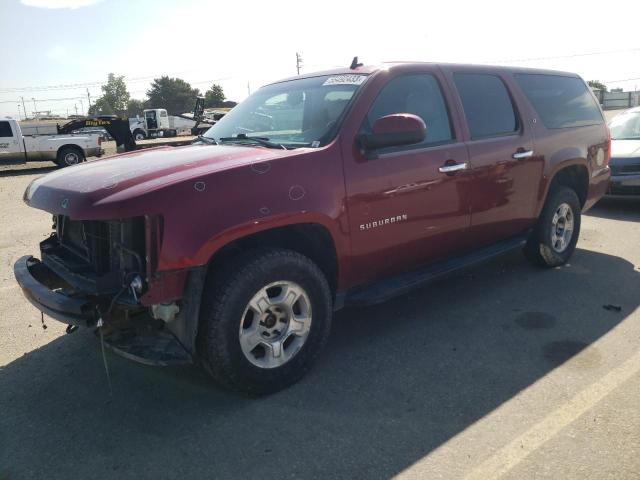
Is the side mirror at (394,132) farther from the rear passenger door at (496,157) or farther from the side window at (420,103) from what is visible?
the rear passenger door at (496,157)

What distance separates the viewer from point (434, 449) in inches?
103

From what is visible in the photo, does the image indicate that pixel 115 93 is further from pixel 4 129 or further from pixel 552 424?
pixel 552 424

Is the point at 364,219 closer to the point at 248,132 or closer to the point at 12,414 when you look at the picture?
the point at 248,132

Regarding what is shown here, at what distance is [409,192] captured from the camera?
3.63m

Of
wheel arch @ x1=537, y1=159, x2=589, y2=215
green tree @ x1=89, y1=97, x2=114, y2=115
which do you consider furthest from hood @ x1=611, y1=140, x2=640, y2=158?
green tree @ x1=89, y1=97, x2=114, y2=115

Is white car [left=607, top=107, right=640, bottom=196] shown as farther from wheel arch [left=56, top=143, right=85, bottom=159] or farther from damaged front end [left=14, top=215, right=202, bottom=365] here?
wheel arch [left=56, top=143, right=85, bottom=159]

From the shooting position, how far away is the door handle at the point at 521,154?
455cm

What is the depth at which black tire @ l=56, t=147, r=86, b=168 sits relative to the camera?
62.8ft

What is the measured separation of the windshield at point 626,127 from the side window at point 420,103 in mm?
6517

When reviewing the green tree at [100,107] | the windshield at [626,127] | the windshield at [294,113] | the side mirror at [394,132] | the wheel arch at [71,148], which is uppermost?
the green tree at [100,107]

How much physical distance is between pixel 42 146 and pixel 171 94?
91.0 meters

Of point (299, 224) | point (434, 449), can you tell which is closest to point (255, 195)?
point (299, 224)

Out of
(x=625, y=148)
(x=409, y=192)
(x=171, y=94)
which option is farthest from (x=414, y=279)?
(x=171, y=94)

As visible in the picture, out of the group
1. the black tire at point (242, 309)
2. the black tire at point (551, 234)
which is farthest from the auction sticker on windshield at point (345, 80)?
the black tire at point (551, 234)
